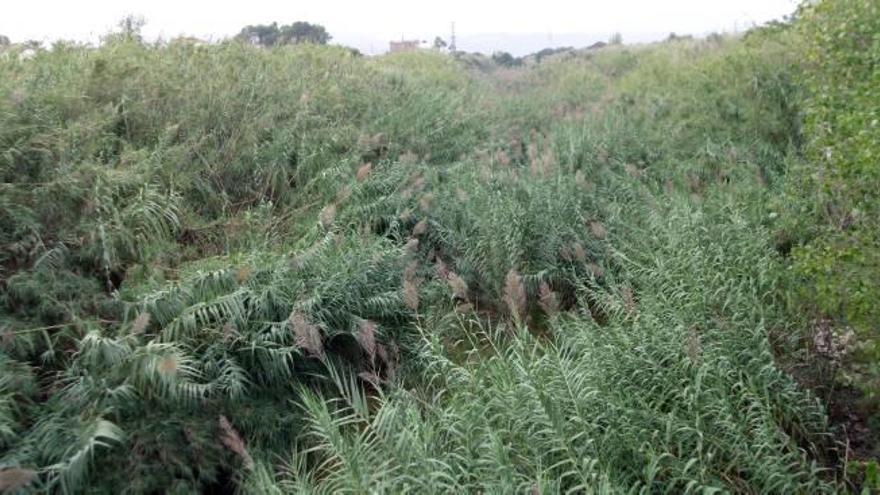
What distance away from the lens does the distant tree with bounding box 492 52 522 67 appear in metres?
29.3

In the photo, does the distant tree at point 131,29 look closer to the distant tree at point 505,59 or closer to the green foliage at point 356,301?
the green foliage at point 356,301

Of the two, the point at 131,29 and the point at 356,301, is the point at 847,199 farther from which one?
the point at 131,29

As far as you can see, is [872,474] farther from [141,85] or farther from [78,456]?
[141,85]

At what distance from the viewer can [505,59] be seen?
30.5 m

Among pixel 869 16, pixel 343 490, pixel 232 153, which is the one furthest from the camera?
pixel 232 153

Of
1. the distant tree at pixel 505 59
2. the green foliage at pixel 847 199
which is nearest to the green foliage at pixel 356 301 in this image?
the green foliage at pixel 847 199

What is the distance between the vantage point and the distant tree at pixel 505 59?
96.1 ft

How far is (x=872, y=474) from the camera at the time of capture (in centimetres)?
260

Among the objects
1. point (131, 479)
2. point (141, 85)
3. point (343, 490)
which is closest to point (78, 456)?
point (131, 479)

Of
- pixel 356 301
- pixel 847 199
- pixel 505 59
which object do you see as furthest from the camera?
pixel 505 59

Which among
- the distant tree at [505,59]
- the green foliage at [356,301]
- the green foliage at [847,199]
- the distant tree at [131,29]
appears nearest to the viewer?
the green foliage at [356,301]

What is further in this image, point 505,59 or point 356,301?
point 505,59

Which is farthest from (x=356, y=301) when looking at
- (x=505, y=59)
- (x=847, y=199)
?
(x=505, y=59)

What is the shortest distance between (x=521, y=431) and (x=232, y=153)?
4.69m
